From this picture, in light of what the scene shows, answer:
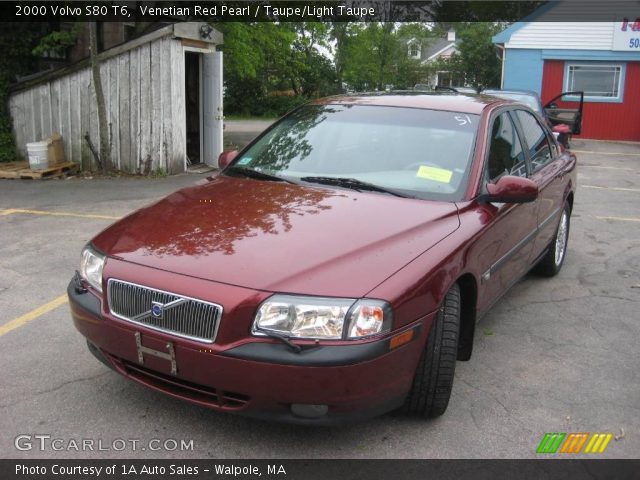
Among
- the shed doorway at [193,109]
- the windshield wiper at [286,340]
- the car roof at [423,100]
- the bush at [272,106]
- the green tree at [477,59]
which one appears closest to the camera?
the windshield wiper at [286,340]

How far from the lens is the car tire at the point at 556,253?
18.8 ft

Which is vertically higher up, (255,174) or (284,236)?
(255,174)

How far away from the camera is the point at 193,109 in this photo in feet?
42.7

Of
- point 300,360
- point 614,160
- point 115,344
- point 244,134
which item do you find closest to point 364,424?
point 300,360

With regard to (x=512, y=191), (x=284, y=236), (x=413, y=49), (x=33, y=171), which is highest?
(x=413, y=49)

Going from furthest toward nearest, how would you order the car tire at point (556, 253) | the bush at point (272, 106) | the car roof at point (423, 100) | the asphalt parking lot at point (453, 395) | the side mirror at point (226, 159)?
the bush at point (272, 106)
the car tire at point (556, 253)
the side mirror at point (226, 159)
the car roof at point (423, 100)
the asphalt parking lot at point (453, 395)

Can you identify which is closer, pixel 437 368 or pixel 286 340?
pixel 286 340

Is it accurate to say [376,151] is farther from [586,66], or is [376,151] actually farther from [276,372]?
[586,66]

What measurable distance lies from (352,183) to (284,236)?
0.86 m

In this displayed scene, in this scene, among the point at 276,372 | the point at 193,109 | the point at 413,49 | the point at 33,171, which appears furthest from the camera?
the point at 413,49

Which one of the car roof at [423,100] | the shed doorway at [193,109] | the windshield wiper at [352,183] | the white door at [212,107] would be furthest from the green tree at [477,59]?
the windshield wiper at [352,183]

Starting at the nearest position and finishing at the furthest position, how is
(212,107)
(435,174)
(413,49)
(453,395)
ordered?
(453,395), (435,174), (212,107), (413,49)

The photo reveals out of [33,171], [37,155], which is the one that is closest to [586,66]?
[37,155]

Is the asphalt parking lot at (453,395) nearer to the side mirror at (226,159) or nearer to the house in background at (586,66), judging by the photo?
the side mirror at (226,159)
